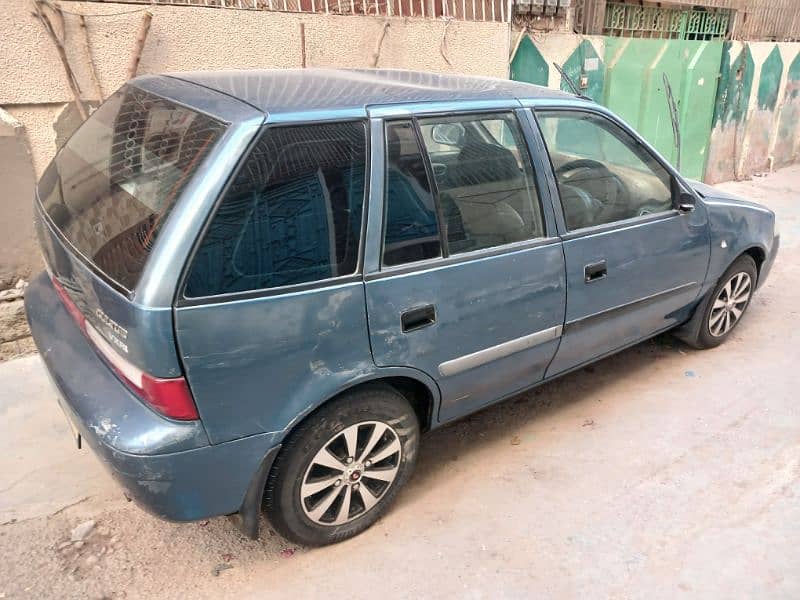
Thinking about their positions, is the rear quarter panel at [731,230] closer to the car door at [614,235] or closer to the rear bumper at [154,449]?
the car door at [614,235]

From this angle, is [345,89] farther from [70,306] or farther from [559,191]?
[70,306]

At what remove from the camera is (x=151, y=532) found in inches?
101

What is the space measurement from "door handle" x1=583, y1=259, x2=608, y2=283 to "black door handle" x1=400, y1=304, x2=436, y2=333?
0.95m

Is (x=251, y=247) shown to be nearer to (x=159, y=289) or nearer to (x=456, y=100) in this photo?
(x=159, y=289)

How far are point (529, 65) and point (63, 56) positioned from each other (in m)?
4.45

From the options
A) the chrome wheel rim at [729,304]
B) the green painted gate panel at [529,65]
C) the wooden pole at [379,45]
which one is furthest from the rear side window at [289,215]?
the green painted gate panel at [529,65]

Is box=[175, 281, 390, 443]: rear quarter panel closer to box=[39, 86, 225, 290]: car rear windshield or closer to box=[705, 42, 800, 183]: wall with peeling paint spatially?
box=[39, 86, 225, 290]: car rear windshield

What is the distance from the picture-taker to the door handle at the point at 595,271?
2.94 meters

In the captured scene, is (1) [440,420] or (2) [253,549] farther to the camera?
(1) [440,420]

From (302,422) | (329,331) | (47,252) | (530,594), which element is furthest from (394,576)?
(47,252)

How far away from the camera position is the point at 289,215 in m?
2.05

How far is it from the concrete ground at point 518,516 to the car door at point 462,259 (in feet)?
1.54

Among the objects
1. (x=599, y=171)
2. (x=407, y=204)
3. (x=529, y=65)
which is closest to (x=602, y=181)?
(x=599, y=171)

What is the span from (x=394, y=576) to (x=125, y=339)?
135 centimetres
